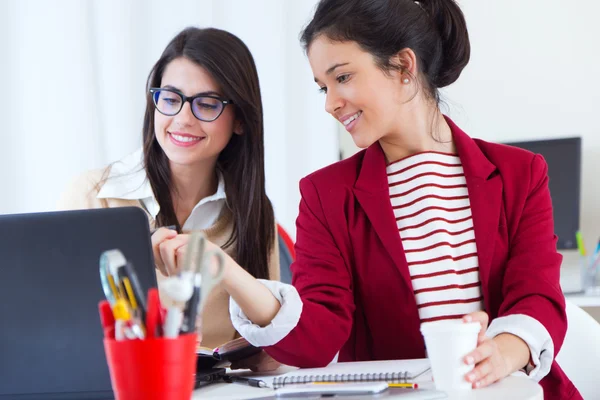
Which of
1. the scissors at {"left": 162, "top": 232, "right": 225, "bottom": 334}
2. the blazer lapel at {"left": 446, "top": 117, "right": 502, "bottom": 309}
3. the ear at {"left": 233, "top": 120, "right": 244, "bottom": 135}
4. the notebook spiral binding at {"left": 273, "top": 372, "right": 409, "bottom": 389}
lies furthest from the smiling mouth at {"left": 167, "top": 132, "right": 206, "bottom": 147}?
the scissors at {"left": 162, "top": 232, "right": 225, "bottom": 334}

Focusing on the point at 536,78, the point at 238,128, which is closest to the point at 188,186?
the point at 238,128

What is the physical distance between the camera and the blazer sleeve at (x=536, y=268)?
1230 millimetres

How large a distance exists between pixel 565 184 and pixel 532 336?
177cm

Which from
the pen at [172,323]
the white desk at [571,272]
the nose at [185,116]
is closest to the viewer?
the pen at [172,323]

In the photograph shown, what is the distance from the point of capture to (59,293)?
929mm

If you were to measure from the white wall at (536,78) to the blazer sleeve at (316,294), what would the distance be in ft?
5.04

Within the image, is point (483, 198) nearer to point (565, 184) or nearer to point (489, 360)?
point (489, 360)

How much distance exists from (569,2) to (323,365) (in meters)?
2.18

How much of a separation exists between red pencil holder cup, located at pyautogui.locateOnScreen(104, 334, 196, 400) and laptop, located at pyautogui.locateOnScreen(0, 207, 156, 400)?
272mm

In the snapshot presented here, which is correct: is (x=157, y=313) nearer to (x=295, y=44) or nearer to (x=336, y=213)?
(x=336, y=213)

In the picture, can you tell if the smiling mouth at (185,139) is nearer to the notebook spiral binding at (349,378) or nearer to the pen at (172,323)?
the notebook spiral binding at (349,378)

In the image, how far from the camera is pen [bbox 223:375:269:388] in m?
1.08

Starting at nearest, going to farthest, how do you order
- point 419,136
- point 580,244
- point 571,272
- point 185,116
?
point 419,136, point 185,116, point 580,244, point 571,272

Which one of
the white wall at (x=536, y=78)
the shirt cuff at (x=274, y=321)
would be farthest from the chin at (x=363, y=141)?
the white wall at (x=536, y=78)
